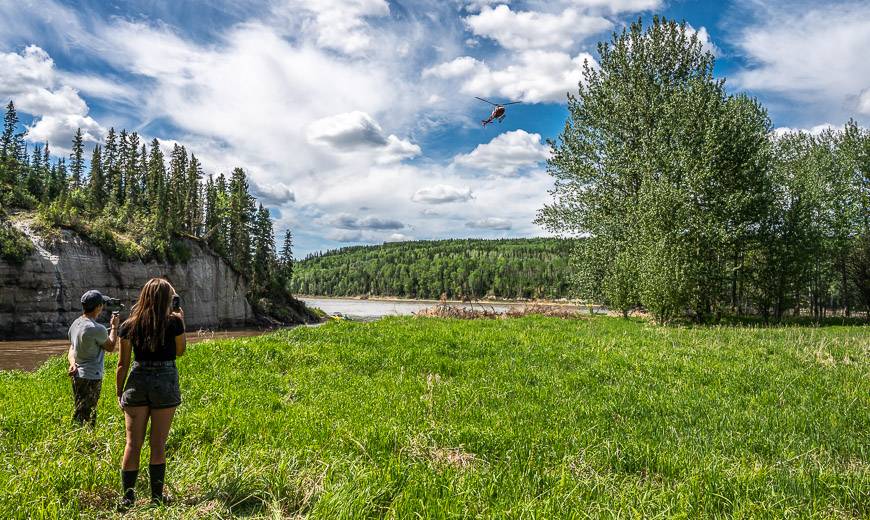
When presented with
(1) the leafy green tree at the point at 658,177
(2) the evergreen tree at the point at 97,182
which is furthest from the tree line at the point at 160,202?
(1) the leafy green tree at the point at 658,177

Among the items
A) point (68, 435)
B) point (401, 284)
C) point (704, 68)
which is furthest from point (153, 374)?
point (401, 284)

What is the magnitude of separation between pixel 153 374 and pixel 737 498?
5812mm

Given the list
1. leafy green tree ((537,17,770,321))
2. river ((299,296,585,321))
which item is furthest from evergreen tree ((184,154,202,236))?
leafy green tree ((537,17,770,321))

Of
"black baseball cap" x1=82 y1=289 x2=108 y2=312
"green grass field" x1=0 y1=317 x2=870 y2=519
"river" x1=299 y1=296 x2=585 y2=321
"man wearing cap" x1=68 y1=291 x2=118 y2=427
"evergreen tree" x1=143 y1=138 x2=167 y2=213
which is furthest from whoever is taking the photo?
"evergreen tree" x1=143 y1=138 x2=167 y2=213

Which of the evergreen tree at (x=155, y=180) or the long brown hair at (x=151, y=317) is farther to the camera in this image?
the evergreen tree at (x=155, y=180)

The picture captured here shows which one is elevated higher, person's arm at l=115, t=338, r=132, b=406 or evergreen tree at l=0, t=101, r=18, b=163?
evergreen tree at l=0, t=101, r=18, b=163

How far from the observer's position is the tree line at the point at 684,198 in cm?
2277

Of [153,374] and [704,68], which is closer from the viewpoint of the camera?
[153,374]

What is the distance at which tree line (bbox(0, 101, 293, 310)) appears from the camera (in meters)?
55.7

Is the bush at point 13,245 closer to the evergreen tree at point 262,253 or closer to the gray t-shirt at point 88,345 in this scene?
the evergreen tree at point 262,253

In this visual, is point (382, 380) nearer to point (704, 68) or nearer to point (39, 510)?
point (39, 510)

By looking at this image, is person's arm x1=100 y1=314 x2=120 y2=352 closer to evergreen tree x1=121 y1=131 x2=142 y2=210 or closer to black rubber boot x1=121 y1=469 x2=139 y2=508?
black rubber boot x1=121 y1=469 x2=139 y2=508

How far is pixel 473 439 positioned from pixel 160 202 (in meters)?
64.5

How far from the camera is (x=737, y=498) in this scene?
14.4ft
